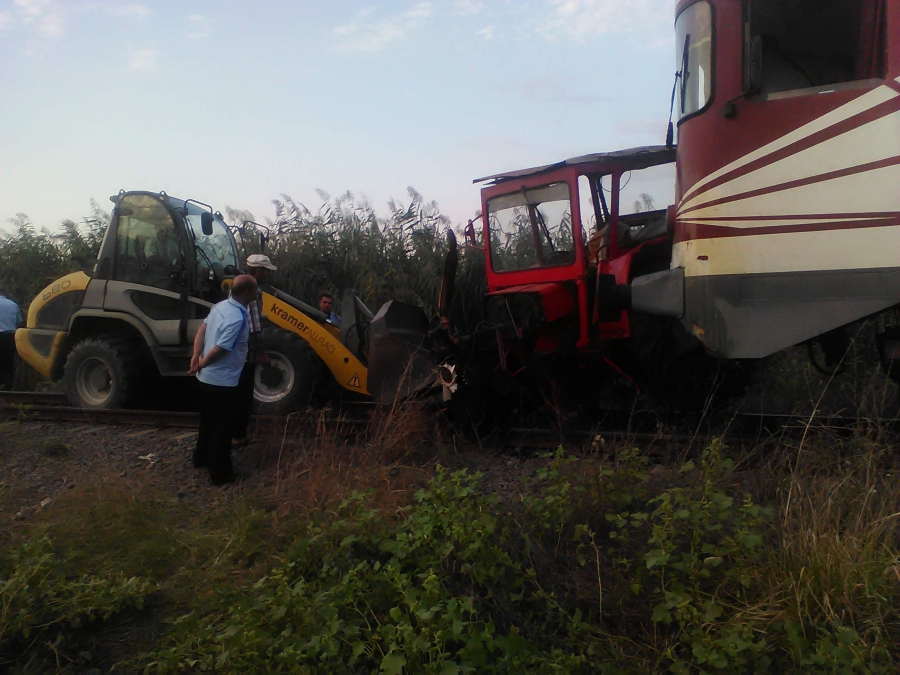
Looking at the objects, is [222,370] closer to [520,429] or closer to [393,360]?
[393,360]

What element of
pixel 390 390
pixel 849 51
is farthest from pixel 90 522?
pixel 849 51

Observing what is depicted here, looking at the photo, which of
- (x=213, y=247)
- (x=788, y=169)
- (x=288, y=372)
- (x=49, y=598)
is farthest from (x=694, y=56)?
(x=213, y=247)

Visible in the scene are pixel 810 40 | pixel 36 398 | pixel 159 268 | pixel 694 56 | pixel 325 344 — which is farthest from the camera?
pixel 36 398

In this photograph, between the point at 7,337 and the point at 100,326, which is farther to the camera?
the point at 7,337

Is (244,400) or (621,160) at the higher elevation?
(621,160)

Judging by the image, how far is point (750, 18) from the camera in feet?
15.9

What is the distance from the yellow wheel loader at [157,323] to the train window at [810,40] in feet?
11.9

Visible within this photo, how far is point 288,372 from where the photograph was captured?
23.2 ft

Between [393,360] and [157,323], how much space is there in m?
2.81

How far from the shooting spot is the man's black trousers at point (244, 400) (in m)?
5.44

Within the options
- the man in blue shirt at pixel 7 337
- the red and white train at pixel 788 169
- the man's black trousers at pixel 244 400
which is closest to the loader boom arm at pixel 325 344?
the man's black trousers at pixel 244 400

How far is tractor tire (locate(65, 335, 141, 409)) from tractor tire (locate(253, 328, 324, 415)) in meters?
1.47

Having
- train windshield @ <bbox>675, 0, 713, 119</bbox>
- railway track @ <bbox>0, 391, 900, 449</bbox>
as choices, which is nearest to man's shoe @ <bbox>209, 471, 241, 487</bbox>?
railway track @ <bbox>0, 391, 900, 449</bbox>

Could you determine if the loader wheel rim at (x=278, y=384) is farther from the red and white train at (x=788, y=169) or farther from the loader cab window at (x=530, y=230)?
the red and white train at (x=788, y=169)
